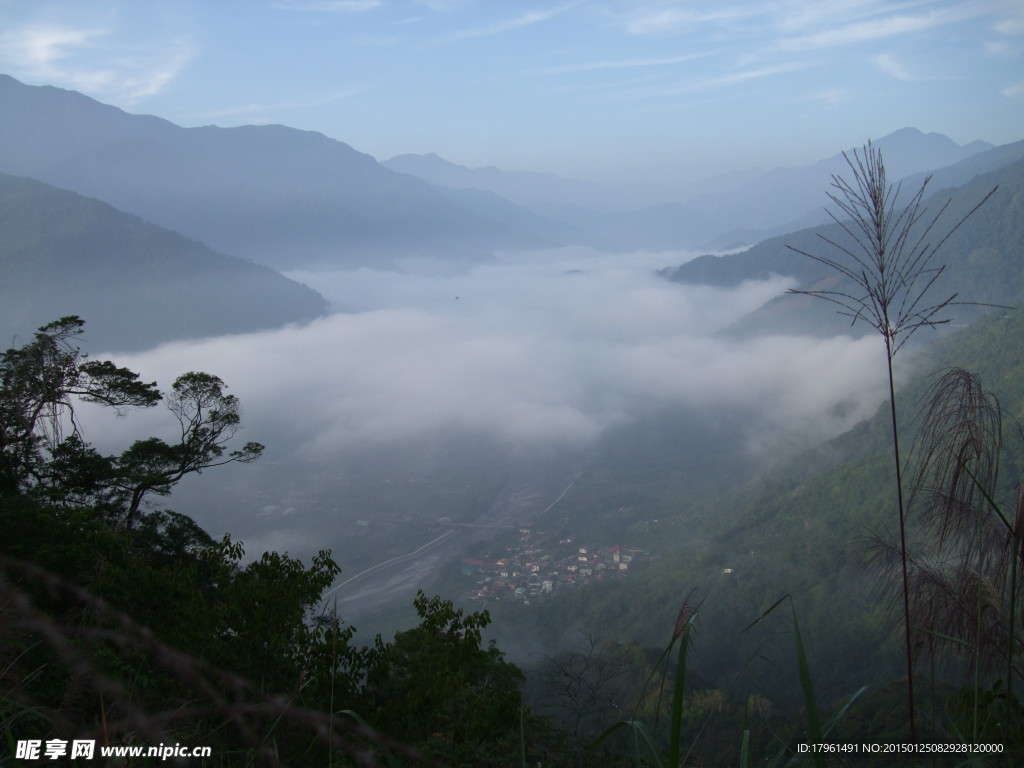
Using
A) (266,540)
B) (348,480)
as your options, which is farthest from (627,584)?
(348,480)

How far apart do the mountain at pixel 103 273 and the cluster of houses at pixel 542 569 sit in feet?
233

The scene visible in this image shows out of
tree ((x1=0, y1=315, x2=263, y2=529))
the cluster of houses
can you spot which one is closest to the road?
the cluster of houses

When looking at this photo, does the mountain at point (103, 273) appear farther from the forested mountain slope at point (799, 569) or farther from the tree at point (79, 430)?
Result: the tree at point (79, 430)

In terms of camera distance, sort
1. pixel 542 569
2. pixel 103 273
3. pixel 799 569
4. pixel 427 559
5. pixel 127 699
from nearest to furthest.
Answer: pixel 127 699 < pixel 799 569 < pixel 542 569 < pixel 427 559 < pixel 103 273

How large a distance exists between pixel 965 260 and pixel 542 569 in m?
62.2

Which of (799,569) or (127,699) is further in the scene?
(799,569)

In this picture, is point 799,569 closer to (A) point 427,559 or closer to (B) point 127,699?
(A) point 427,559

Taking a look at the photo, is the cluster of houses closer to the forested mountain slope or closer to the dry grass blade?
the forested mountain slope

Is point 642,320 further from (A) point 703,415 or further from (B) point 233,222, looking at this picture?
(B) point 233,222

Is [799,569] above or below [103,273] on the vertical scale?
below

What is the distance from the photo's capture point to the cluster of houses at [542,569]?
1465 inches

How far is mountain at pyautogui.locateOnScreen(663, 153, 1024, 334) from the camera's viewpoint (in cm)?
6750

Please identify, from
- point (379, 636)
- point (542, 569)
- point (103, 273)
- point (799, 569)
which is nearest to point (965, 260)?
point (799, 569)

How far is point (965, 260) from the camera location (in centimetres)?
7225
